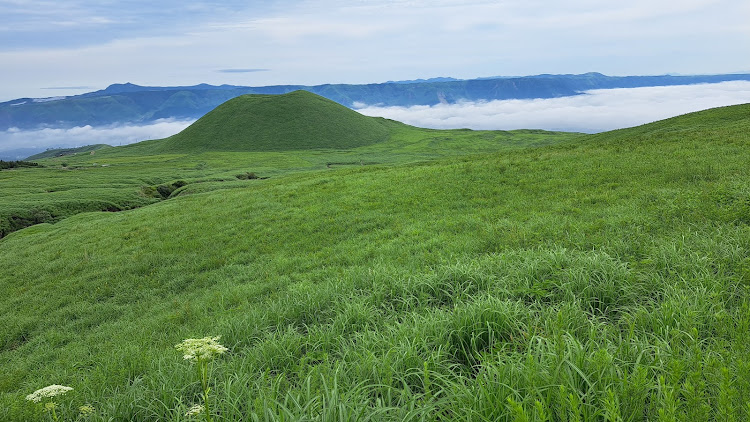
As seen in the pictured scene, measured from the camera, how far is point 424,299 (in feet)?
27.6

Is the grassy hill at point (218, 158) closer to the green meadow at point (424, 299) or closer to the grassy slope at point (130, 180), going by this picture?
the grassy slope at point (130, 180)

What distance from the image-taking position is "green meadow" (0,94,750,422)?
170 inches

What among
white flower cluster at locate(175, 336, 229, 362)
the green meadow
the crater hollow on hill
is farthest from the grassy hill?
white flower cluster at locate(175, 336, 229, 362)

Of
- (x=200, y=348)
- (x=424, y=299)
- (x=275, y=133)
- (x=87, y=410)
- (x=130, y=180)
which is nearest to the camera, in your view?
(x=200, y=348)

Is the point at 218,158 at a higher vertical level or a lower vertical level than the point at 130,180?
higher

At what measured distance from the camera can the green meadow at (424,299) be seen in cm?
431

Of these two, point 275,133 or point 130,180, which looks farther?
point 275,133

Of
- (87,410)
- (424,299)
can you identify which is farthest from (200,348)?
(424,299)

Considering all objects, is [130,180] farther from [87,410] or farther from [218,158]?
[87,410]

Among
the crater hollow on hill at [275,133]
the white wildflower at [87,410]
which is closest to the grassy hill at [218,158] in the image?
the crater hollow on hill at [275,133]

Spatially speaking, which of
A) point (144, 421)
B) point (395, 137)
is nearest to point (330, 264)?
point (144, 421)

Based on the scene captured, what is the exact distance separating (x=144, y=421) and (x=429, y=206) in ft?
56.4

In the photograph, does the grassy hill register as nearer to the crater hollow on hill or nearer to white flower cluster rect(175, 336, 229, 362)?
the crater hollow on hill

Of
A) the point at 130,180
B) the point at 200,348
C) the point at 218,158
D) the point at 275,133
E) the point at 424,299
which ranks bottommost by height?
the point at 130,180
